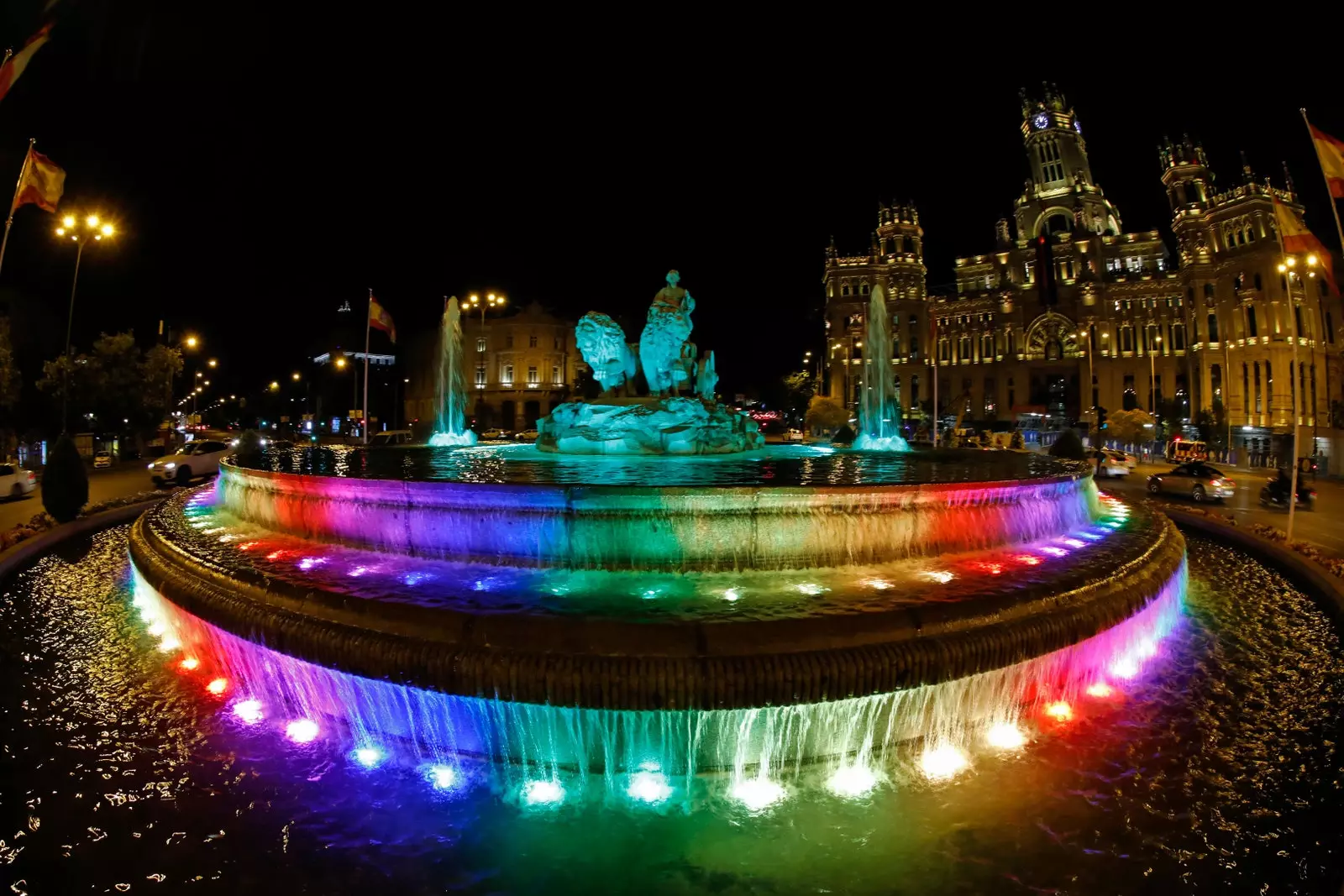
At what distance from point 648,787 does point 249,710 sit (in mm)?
4236

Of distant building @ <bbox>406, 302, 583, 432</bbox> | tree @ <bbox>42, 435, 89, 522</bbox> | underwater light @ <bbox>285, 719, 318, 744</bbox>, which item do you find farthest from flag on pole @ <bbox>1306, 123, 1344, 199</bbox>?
distant building @ <bbox>406, 302, 583, 432</bbox>

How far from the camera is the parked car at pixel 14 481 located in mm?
22859

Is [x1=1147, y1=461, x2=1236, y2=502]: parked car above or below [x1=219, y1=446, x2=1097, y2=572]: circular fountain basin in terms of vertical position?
below

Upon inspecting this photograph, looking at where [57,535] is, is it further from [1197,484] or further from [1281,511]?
[1281,511]

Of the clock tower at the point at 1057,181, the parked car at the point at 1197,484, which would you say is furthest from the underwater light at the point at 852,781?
the clock tower at the point at 1057,181

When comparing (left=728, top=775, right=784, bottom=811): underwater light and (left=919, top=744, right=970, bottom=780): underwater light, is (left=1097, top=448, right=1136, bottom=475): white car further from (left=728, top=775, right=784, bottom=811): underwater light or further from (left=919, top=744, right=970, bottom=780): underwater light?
(left=728, top=775, right=784, bottom=811): underwater light

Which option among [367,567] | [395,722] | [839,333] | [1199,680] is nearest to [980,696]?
[1199,680]

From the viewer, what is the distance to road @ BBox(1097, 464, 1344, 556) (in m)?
16.6

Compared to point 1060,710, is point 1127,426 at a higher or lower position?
higher

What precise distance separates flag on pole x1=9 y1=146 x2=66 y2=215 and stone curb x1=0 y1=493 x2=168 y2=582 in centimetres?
735

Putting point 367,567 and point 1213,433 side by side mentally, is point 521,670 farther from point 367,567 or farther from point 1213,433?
point 1213,433

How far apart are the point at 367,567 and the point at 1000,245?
401 ft

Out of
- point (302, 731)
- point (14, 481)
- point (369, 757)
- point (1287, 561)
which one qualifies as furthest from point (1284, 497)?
point (14, 481)

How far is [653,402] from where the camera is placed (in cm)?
1888
